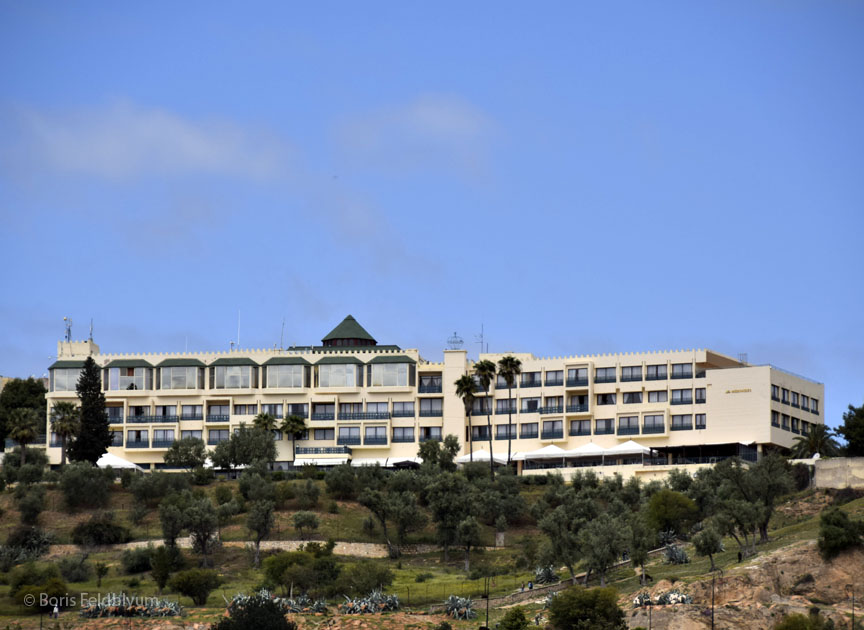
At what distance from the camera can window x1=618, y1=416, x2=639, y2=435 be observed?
15062 cm

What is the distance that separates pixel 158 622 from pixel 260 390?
205ft

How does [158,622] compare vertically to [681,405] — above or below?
below

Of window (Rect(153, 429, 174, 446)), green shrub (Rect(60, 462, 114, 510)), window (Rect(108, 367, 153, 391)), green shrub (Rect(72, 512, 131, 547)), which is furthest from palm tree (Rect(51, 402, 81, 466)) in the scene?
green shrub (Rect(72, 512, 131, 547))

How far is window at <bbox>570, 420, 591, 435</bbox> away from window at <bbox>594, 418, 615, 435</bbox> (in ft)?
2.24

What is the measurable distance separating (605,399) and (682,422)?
787cm

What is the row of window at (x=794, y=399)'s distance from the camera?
5797 inches

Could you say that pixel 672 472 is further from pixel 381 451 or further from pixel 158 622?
pixel 158 622

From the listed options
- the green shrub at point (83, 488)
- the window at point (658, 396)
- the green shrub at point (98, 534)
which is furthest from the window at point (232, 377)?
the window at point (658, 396)

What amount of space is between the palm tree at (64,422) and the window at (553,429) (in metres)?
41.1

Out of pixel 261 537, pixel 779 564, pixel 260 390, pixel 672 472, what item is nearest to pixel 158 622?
pixel 261 537

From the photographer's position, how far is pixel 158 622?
95750mm

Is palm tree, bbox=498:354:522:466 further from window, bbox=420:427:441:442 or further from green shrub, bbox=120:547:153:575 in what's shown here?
green shrub, bbox=120:547:153:575

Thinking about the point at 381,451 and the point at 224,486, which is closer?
the point at 224,486

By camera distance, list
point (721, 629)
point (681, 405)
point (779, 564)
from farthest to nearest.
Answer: point (681, 405) < point (779, 564) < point (721, 629)
